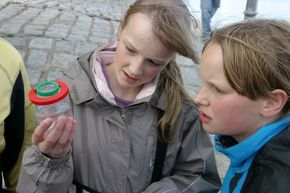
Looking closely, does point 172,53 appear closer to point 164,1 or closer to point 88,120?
point 164,1

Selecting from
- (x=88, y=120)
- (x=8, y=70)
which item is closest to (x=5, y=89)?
(x=8, y=70)

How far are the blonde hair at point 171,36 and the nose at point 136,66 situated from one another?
0.43 ft

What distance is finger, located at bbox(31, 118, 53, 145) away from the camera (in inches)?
61.6

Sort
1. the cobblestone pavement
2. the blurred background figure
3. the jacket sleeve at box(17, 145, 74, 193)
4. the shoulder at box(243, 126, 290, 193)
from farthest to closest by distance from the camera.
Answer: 1. the blurred background figure
2. the cobblestone pavement
3. the jacket sleeve at box(17, 145, 74, 193)
4. the shoulder at box(243, 126, 290, 193)

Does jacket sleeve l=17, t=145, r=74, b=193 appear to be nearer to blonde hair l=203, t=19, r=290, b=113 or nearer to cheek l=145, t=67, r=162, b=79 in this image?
cheek l=145, t=67, r=162, b=79

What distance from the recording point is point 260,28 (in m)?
1.63

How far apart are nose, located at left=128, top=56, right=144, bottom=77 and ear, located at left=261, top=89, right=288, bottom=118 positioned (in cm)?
58

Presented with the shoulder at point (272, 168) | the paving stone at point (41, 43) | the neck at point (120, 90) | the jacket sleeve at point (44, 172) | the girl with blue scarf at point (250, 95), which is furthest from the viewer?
the paving stone at point (41, 43)

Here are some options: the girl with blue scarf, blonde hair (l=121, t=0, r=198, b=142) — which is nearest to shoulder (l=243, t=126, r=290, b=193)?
the girl with blue scarf

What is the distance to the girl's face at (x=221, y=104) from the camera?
63.9 inches

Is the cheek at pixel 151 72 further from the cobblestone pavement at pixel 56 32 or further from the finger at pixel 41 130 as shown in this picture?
the cobblestone pavement at pixel 56 32

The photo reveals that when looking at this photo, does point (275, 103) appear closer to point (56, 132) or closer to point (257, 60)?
point (257, 60)

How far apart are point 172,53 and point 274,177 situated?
77 centimetres

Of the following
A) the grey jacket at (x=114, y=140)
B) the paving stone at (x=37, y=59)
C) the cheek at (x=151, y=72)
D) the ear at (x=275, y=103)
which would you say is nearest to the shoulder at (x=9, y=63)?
the grey jacket at (x=114, y=140)
